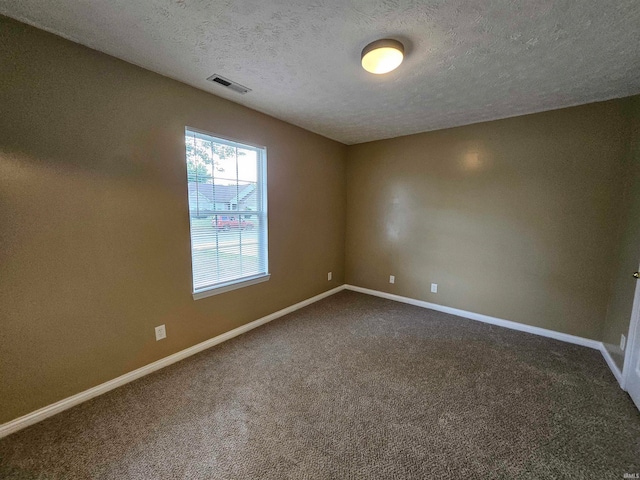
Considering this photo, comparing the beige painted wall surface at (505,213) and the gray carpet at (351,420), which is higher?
the beige painted wall surface at (505,213)

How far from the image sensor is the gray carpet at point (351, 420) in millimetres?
1360

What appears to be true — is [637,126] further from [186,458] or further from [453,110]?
[186,458]

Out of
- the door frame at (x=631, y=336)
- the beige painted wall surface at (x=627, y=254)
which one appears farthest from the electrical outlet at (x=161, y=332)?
the beige painted wall surface at (x=627, y=254)

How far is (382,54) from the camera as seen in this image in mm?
1636

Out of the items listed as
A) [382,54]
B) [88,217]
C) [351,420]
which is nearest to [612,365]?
[351,420]

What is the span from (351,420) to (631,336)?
2201mm

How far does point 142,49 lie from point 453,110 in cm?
282

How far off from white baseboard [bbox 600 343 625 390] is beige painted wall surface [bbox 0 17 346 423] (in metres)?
3.45

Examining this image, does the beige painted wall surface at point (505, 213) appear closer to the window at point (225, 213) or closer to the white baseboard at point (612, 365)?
the white baseboard at point (612, 365)

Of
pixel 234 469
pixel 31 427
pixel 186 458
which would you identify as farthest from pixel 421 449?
pixel 31 427

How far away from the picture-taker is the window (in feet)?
7.91

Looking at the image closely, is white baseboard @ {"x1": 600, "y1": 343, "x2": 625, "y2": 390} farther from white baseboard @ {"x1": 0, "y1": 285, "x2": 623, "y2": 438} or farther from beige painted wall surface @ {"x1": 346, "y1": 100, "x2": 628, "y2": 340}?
beige painted wall surface @ {"x1": 346, "y1": 100, "x2": 628, "y2": 340}

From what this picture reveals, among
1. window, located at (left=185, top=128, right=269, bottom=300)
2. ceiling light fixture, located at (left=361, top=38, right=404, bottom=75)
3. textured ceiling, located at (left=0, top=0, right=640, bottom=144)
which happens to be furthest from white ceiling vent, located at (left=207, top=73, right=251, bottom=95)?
ceiling light fixture, located at (left=361, top=38, right=404, bottom=75)

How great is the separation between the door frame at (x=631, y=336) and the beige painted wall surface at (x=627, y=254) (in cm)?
19
